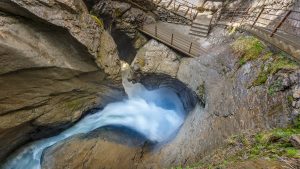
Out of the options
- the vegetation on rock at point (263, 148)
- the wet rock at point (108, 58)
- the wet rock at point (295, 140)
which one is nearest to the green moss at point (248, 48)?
the vegetation on rock at point (263, 148)

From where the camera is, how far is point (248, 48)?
9.69 metres

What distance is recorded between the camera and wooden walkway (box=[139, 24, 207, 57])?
1387 centimetres

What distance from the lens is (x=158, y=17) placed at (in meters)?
17.7

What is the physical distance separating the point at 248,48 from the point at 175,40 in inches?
237

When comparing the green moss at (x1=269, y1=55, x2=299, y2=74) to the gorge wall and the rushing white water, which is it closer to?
the gorge wall

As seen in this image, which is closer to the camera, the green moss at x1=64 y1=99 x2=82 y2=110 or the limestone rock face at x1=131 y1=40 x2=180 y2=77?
the green moss at x1=64 y1=99 x2=82 y2=110

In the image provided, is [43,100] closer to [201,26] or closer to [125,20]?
[125,20]

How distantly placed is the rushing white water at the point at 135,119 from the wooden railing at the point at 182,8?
587 centimetres

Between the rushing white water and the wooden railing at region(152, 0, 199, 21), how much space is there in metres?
5.87

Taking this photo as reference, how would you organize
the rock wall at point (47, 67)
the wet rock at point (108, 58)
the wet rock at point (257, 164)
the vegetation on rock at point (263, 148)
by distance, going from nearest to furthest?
the wet rock at point (257, 164) < the vegetation on rock at point (263, 148) < the rock wall at point (47, 67) < the wet rock at point (108, 58)

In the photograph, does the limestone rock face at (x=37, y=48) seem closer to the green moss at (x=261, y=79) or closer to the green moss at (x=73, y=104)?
the green moss at (x=73, y=104)

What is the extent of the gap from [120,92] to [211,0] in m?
10.1

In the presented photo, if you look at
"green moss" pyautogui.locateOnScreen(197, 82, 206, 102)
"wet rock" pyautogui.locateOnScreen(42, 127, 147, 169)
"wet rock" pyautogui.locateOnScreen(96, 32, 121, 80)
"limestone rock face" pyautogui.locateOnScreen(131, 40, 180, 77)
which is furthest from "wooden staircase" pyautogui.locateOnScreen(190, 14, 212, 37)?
"wet rock" pyautogui.locateOnScreen(42, 127, 147, 169)

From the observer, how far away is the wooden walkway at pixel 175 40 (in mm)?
13867
